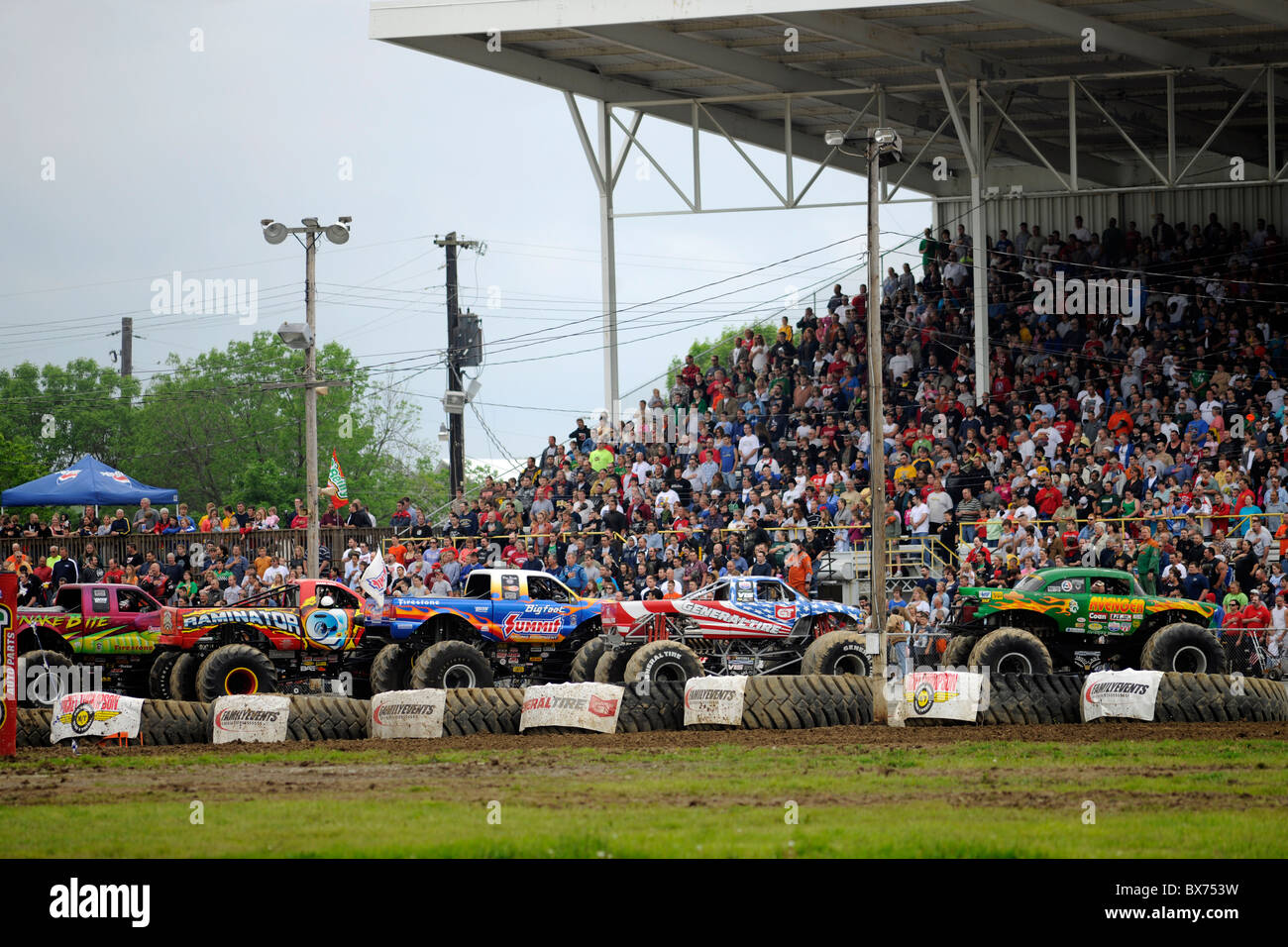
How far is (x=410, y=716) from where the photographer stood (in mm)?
19094

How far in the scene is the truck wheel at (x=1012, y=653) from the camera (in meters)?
21.3

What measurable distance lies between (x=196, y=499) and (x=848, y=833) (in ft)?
260

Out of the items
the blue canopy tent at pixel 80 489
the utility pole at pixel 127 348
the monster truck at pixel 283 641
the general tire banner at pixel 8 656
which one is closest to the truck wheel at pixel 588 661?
the monster truck at pixel 283 641

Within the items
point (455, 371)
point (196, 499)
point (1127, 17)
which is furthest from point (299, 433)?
point (1127, 17)

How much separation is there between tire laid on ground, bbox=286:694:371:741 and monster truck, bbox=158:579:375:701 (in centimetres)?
341

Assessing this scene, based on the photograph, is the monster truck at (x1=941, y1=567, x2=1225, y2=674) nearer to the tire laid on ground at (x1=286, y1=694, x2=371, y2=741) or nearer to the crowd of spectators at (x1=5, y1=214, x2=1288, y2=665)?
the crowd of spectators at (x1=5, y1=214, x2=1288, y2=665)

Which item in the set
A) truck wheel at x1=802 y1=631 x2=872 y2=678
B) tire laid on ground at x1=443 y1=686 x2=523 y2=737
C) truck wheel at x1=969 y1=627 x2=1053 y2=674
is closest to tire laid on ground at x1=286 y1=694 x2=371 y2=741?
tire laid on ground at x1=443 y1=686 x2=523 y2=737

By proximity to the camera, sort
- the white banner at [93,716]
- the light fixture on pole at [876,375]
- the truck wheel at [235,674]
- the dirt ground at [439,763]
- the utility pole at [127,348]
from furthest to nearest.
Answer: the utility pole at [127,348], the truck wheel at [235,674], the light fixture on pole at [876,375], the white banner at [93,716], the dirt ground at [439,763]

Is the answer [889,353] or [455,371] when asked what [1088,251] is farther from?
[455,371]

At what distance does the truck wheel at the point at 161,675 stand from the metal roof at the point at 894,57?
14410 millimetres

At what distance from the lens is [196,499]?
285 feet

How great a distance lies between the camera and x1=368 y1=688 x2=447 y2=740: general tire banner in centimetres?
1908

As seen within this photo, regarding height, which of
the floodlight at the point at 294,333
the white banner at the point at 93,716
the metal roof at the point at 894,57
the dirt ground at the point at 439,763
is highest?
the metal roof at the point at 894,57

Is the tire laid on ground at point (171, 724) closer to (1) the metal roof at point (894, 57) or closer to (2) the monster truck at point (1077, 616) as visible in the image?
(2) the monster truck at point (1077, 616)
